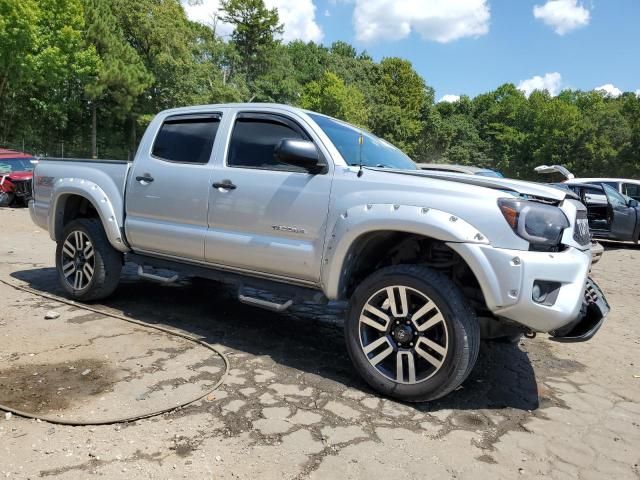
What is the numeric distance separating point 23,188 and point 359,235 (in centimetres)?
1537

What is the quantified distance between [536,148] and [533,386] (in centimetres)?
5804

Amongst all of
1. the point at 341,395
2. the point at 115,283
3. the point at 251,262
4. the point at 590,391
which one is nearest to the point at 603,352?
the point at 590,391

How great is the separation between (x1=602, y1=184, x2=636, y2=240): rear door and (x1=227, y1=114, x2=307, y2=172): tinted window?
9.70m

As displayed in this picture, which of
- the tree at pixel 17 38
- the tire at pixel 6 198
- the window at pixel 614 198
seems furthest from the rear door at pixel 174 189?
the tree at pixel 17 38

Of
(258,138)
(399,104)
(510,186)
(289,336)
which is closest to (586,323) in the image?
(510,186)

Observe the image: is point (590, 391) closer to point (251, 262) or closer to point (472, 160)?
point (251, 262)

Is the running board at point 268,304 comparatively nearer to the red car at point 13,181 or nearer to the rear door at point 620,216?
the rear door at point 620,216

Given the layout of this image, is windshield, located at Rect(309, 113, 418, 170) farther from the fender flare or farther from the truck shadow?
the fender flare

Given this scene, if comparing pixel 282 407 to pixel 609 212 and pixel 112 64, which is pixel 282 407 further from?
pixel 112 64

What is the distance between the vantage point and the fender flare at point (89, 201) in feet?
16.2

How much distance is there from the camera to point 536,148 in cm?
5641

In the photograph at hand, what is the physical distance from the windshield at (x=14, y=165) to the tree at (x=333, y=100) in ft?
107

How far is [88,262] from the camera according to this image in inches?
205

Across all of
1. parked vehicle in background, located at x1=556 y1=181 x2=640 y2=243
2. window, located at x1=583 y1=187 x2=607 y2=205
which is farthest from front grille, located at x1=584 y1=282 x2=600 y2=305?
window, located at x1=583 y1=187 x2=607 y2=205
